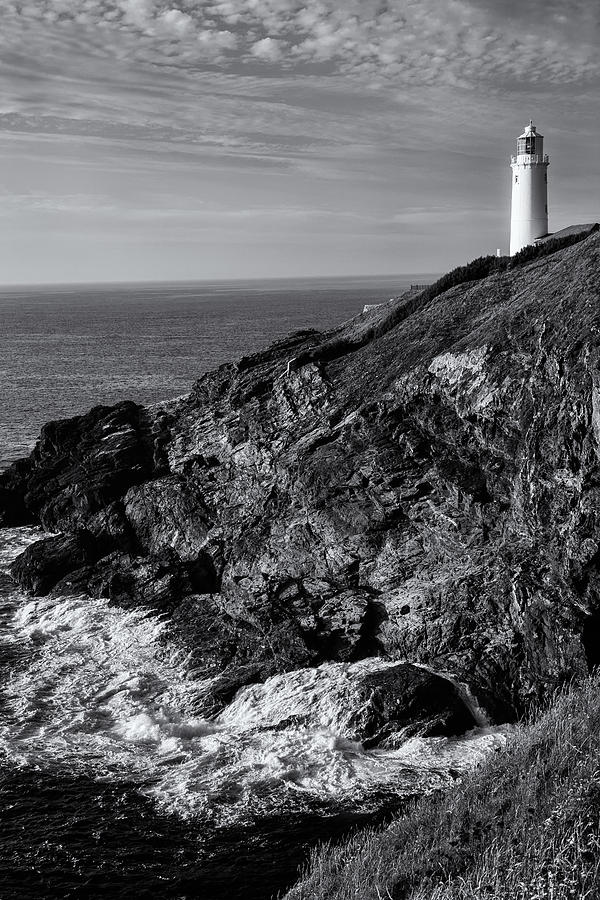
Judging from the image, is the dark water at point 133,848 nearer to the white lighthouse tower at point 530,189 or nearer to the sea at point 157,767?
→ the sea at point 157,767

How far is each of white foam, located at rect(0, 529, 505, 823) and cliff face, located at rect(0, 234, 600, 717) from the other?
4.34 ft

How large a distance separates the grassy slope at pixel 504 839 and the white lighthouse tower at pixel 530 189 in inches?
1682

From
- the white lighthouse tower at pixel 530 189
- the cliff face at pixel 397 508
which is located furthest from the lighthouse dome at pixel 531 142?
the cliff face at pixel 397 508

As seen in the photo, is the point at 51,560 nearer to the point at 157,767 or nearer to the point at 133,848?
the point at 157,767

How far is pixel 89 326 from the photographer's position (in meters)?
156

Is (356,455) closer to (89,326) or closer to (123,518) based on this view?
(123,518)

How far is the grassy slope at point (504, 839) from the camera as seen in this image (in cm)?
1034

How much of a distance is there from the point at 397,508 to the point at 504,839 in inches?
649

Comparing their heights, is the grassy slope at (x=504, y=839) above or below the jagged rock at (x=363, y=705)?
above

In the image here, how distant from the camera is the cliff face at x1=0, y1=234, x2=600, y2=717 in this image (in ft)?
77.7

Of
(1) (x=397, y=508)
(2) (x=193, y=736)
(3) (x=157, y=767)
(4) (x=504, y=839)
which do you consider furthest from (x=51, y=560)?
(4) (x=504, y=839)

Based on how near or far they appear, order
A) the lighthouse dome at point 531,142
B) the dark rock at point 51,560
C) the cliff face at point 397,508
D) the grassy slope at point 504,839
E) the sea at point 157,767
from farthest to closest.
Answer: the lighthouse dome at point 531,142, the dark rock at point 51,560, the cliff face at point 397,508, the sea at point 157,767, the grassy slope at point 504,839

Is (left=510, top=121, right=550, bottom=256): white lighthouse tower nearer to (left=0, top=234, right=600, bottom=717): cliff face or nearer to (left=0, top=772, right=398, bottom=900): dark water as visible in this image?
(left=0, top=234, right=600, bottom=717): cliff face

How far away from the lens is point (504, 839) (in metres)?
11.5
